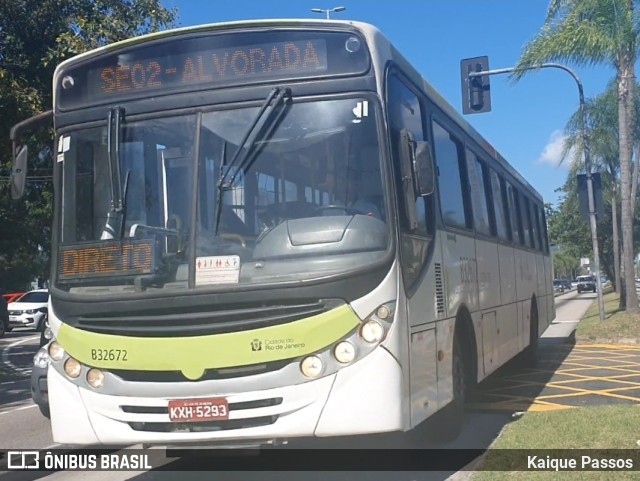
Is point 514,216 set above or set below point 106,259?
above

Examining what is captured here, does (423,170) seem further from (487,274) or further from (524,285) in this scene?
(524,285)

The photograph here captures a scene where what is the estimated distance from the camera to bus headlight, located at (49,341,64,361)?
5.98m

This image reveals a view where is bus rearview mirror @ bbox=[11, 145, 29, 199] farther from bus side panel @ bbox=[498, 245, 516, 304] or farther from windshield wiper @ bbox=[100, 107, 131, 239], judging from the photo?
bus side panel @ bbox=[498, 245, 516, 304]

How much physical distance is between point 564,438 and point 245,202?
3.75m

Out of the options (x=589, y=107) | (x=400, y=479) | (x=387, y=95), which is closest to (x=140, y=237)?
(x=387, y=95)

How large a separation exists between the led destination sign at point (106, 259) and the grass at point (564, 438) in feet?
9.70

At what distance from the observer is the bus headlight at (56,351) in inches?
236

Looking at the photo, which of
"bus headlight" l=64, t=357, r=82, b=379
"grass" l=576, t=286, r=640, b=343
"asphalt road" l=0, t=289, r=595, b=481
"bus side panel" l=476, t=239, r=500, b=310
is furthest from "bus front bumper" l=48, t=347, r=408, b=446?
"grass" l=576, t=286, r=640, b=343

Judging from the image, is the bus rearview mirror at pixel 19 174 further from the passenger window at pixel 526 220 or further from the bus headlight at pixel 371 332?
the passenger window at pixel 526 220

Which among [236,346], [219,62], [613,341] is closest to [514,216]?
[219,62]

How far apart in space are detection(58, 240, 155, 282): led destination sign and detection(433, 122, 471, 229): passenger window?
3.02m

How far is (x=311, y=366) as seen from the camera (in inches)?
210

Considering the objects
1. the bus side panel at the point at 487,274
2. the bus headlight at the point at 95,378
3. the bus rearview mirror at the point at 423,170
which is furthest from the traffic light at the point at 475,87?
the bus headlight at the point at 95,378

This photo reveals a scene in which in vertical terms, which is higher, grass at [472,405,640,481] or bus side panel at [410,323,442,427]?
bus side panel at [410,323,442,427]
